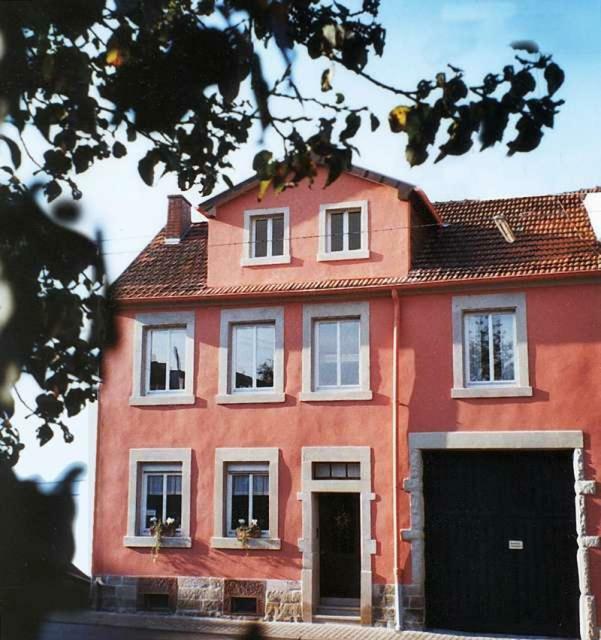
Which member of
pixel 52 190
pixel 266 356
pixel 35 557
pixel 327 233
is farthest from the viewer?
pixel 266 356

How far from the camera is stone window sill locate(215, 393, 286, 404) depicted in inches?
643

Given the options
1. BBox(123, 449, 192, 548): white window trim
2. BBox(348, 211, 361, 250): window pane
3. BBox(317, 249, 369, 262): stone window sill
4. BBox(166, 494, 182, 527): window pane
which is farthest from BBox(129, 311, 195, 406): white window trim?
BBox(348, 211, 361, 250): window pane

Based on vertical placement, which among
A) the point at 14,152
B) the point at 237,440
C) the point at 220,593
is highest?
the point at 237,440

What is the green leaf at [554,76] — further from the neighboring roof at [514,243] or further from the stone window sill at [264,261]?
the stone window sill at [264,261]

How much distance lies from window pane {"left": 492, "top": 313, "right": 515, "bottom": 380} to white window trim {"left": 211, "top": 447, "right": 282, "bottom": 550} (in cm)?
385

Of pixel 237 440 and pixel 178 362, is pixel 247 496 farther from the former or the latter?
pixel 178 362

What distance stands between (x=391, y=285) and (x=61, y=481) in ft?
49.7

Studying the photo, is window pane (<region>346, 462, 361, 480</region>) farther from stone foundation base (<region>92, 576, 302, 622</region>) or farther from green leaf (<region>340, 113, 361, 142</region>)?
green leaf (<region>340, 113, 361, 142</region>)

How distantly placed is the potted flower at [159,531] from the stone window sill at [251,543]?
0.81 meters

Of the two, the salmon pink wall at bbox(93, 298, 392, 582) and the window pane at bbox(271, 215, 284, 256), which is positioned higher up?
the window pane at bbox(271, 215, 284, 256)

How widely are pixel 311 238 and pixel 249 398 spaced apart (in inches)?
113

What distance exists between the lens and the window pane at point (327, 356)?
53.6 ft

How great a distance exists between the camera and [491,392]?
1522 centimetres

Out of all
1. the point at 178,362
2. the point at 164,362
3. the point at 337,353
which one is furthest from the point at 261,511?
the point at 164,362
